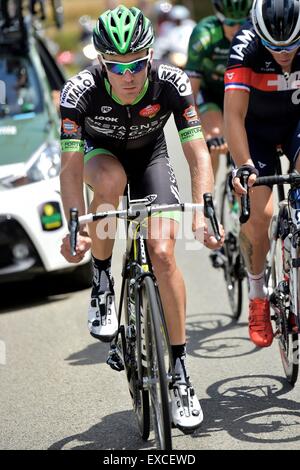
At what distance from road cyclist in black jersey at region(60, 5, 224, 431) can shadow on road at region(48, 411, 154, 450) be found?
0.46 meters

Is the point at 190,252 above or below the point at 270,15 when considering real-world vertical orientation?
below

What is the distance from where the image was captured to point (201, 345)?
7148 millimetres

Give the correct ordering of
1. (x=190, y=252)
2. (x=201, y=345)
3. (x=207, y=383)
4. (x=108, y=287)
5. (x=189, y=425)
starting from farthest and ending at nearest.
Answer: (x=190, y=252), (x=201, y=345), (x=207, y=383), (x=108, y=287), (x=189, y=425)

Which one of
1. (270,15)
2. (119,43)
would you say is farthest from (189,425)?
(270,15)

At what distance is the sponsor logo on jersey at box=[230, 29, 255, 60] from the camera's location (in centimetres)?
586

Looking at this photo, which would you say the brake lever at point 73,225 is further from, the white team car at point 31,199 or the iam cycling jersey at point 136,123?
the white team car at point 31,199

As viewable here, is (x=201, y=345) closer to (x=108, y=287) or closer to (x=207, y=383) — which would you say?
(x=207, y=383)

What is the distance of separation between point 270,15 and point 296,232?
126 centimetres

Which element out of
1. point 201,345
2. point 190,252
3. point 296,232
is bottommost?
point 190,252

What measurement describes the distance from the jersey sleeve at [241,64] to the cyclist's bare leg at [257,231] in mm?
651

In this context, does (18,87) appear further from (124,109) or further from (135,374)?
(135,374)

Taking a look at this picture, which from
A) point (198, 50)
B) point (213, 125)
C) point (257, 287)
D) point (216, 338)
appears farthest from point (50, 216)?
point (257, 287)

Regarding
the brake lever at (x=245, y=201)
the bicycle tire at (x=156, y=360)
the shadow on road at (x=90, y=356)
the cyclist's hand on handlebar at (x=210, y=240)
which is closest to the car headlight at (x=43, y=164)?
the shadow on road at (x=90, y=356)

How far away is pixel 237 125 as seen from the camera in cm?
576
